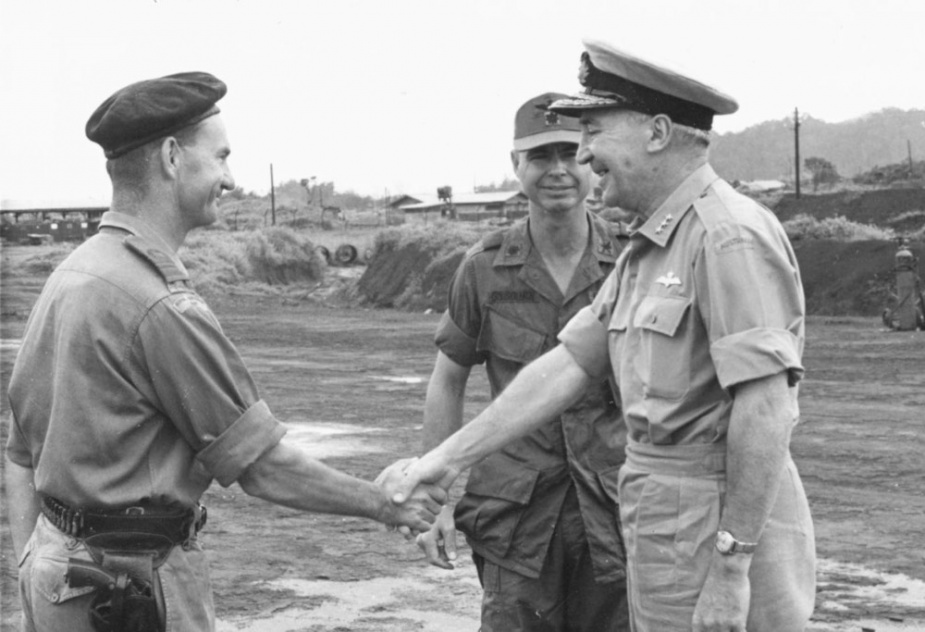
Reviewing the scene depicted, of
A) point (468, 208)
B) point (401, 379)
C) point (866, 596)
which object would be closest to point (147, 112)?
point (866, 596)

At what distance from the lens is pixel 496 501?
15.8ft

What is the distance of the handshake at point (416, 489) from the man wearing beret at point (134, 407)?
980 millimetres

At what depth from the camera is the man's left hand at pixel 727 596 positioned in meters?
3.30

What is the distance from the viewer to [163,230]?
12.2 feet

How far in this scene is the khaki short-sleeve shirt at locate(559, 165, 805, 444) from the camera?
10.8 feet

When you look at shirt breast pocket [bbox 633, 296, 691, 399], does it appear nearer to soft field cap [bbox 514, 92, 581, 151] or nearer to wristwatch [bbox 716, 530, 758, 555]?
wristwatch [bbox 716, 530, 758, 555]

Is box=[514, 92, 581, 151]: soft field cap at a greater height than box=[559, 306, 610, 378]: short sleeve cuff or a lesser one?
greater

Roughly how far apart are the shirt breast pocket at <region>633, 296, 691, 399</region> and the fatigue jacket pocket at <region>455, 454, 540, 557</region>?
4.28 feet

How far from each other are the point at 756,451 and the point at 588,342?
957mm

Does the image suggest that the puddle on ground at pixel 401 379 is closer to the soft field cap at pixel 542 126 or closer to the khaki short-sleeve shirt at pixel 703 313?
the soft field cap at pixel 542 126

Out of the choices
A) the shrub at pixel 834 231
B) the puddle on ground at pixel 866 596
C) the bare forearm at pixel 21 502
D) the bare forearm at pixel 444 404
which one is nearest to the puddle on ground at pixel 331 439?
the puddle on ground at pixel 866 596

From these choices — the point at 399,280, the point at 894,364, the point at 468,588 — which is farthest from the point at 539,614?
the point at 399,280

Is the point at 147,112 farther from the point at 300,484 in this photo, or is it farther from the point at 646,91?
the point at 646,91

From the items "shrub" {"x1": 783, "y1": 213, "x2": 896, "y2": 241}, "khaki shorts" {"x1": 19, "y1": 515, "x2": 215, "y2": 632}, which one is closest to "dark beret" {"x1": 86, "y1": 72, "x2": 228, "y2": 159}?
"khaki shorts" {"x1": 19, "y1": 515, "x2": 215, "y2": 632}
